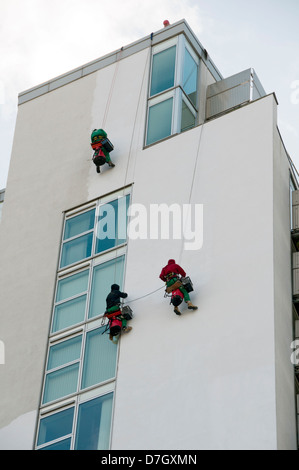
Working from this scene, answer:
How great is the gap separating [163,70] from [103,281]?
7325mm

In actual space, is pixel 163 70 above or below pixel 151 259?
above

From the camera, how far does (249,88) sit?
30.1 metres

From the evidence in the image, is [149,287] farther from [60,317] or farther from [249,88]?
[249,88]

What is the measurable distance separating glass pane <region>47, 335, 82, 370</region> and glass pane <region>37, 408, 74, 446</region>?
1.52 meters

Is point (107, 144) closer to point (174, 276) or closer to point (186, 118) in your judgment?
point (186, 118)

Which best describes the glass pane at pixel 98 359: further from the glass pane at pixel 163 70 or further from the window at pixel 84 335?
the glass pane at pixel 163 70

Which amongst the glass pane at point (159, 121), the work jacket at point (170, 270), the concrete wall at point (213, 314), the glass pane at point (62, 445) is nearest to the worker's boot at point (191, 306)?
the concrete wall at point (213, 314)

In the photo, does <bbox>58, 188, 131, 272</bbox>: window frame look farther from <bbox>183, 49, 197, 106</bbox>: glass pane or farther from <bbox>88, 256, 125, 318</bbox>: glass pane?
<bbox>183, 49, 197, 106</bbox>: glass pane

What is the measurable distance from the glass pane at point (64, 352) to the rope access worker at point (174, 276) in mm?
3194

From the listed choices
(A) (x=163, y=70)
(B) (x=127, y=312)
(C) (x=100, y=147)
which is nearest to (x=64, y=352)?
(B) (x=127, y=312)

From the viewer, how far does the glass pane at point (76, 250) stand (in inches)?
1085

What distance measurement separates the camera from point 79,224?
28281 millimetres

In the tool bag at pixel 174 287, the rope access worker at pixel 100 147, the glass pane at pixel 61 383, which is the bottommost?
the glass pane at pixel 61 383
